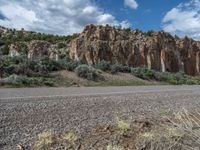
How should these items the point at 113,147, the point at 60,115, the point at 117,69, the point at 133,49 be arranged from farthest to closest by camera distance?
the point at 133,49 → the point at 117,69 → the point at 60,115 → the point at 113,147

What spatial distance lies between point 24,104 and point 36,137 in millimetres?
3827

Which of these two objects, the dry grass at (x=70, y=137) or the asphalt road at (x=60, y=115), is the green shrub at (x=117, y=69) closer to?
the asphalt road at (x=60, y=115)

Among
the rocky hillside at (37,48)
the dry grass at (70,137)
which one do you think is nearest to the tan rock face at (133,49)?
the rocky hillside at (37,48)

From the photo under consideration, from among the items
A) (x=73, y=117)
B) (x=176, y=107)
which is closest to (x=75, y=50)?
(x=176, y=107)

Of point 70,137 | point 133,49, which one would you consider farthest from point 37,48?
point 70,137

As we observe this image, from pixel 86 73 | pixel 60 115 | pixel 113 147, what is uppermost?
pixel 86 73

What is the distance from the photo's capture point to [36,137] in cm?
671

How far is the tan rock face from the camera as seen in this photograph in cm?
4359

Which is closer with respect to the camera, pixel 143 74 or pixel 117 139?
pixel 117 139

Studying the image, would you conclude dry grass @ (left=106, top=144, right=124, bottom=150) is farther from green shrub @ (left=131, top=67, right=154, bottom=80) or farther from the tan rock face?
the tan rock face

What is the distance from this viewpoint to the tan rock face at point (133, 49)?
43.6 metres

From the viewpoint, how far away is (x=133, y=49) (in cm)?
4722

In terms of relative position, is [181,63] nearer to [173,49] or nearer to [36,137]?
[173,49]

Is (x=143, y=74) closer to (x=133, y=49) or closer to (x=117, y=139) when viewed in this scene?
(x=133, y=49)
